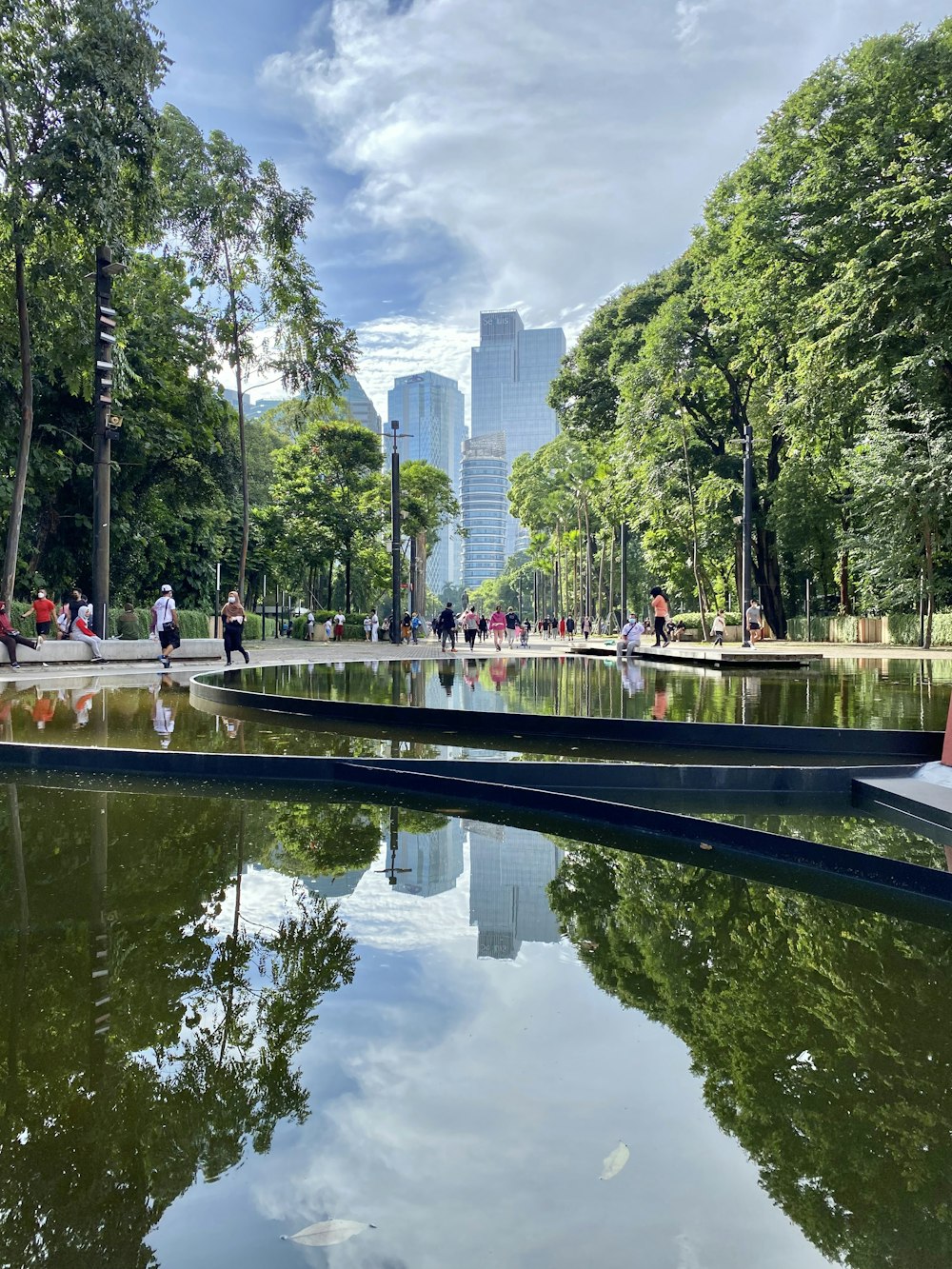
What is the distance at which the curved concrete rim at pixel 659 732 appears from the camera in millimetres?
A: 8875

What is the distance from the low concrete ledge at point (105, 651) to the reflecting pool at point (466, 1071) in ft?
53.9

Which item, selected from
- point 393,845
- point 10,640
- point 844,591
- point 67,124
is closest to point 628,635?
point 10,640

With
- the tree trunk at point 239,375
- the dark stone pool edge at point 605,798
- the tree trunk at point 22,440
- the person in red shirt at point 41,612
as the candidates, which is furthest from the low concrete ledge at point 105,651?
the dark stone pool edge at point 605,798

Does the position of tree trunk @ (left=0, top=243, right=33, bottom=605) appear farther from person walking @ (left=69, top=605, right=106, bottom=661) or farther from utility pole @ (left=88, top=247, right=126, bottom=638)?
utility pole @ (left=88, top=247, right=126, bottom=638)

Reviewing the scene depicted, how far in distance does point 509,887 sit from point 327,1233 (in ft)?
9.16

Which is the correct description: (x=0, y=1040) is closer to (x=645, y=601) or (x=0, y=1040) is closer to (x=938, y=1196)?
(x=938, y=1196)

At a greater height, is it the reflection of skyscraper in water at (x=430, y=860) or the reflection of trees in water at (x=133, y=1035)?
the reflection of trees in water at (x=133, y=1035)

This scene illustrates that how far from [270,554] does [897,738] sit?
43802 mm

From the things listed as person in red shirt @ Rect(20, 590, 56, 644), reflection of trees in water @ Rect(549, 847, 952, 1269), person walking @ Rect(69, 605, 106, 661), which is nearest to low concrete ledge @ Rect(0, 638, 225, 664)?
person walking @ Rect(69, 605, 106, 661)

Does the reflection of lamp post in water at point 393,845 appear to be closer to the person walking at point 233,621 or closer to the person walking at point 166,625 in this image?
the person walking at point 233,621

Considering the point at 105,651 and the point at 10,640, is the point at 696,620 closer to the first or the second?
the point at 105,651

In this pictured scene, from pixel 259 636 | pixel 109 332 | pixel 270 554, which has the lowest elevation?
pixel 259 636

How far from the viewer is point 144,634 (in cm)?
3012

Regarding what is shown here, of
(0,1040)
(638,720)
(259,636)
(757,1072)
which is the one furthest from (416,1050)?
(259,636)
